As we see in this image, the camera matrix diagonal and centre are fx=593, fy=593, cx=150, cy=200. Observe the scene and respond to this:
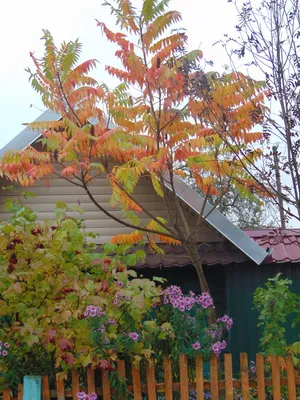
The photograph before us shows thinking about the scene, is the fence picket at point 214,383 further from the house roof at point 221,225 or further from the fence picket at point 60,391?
the house roof at point 221,225

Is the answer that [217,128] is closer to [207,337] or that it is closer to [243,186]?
[243,186]

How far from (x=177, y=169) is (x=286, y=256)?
2.48 meters

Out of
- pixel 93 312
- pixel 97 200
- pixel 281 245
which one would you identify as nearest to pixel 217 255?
pixel 281 245

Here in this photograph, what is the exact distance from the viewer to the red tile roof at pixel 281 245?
30.5 ft

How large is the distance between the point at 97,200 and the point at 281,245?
3.18 metres

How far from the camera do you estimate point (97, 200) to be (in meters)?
10.1

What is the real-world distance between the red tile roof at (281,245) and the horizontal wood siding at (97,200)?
105cm

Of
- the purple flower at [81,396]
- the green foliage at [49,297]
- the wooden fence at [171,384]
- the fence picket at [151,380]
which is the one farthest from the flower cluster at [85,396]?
the fence picket at [151,380]

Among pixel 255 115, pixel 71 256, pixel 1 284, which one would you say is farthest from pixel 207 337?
pixel 255 115

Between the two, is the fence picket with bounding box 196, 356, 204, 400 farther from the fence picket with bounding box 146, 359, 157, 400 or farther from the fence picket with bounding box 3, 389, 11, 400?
the fence picket with bounding box 3, 389, 11, 400

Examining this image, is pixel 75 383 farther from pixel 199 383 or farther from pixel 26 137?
pixel 26 137

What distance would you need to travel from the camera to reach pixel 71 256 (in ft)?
19.7

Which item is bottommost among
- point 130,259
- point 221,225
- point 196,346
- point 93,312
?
point 196,346

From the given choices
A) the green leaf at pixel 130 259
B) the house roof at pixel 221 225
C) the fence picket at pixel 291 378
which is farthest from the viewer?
the house roof at pixel 221 225
